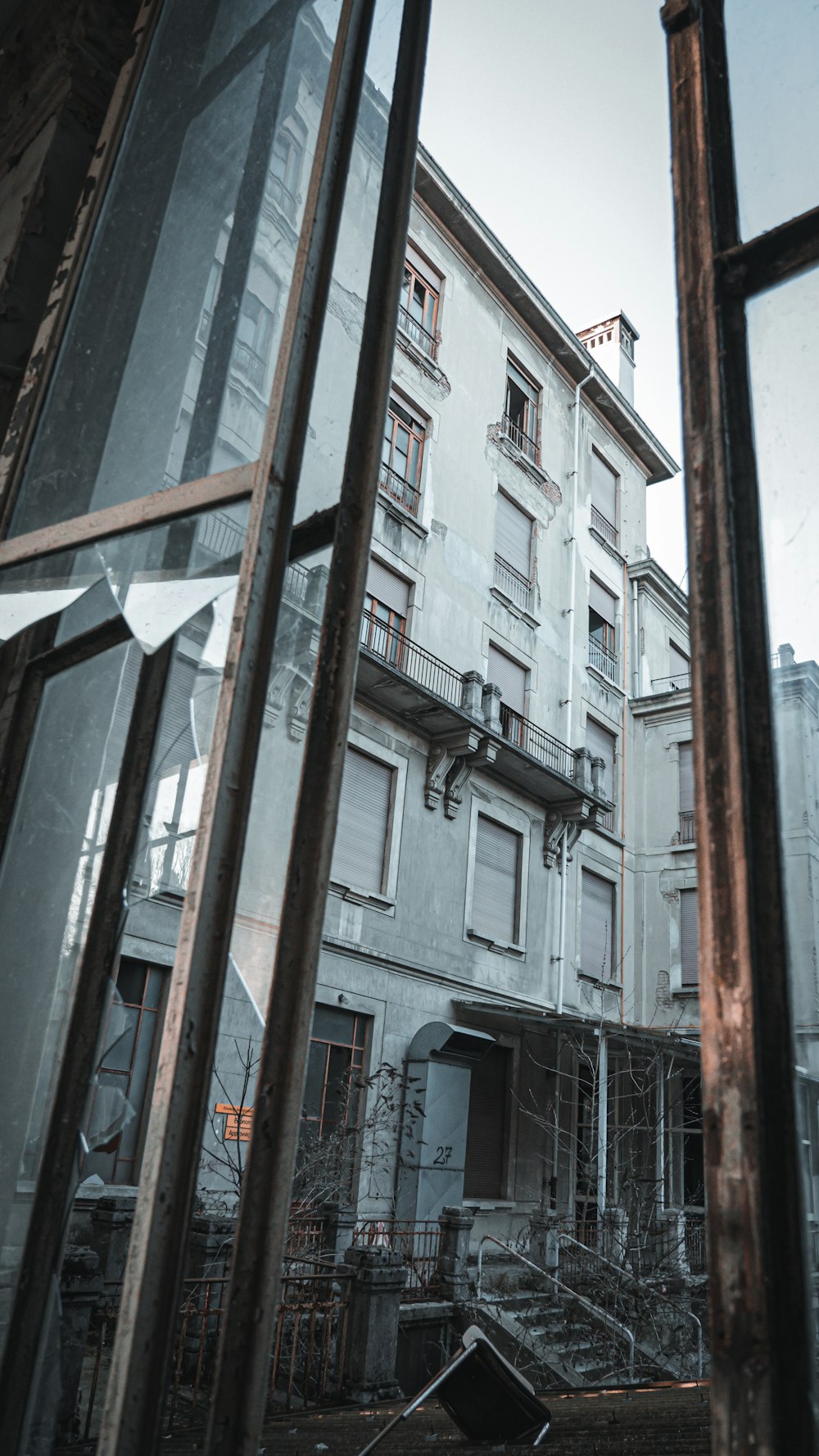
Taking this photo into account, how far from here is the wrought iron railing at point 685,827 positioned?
21.7 meters

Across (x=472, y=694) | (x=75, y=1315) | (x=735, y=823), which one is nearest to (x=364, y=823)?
(x=472, y=694)

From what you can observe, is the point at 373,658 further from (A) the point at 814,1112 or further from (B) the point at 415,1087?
(A) the point at 814,1112

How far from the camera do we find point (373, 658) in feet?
48.4

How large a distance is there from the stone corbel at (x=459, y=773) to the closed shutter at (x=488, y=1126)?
4.23m

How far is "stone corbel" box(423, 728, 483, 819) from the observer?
16.5m

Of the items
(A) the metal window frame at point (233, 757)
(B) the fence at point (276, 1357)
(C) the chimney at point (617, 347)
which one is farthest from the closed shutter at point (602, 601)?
(A) the metal window frame at point (233, 757)

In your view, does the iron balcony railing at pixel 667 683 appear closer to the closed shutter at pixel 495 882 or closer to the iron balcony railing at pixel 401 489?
the closed shutter at pixel 495 882

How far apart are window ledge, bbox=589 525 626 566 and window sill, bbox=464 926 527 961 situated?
32.1 ft

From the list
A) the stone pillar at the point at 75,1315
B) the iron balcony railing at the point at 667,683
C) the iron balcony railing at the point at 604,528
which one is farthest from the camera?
the iron balcony railing at the point at 667,683

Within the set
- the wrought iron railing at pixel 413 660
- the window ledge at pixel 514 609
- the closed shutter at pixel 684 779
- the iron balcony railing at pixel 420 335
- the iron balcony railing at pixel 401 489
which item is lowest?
the wrought iron railing at pixel 413 660

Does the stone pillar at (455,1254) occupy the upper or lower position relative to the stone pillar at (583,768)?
lower

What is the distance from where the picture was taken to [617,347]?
2630cm

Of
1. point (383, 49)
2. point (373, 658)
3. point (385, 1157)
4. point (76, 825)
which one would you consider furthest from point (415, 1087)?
point (383, 49)

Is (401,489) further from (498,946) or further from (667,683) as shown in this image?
(667,683)
